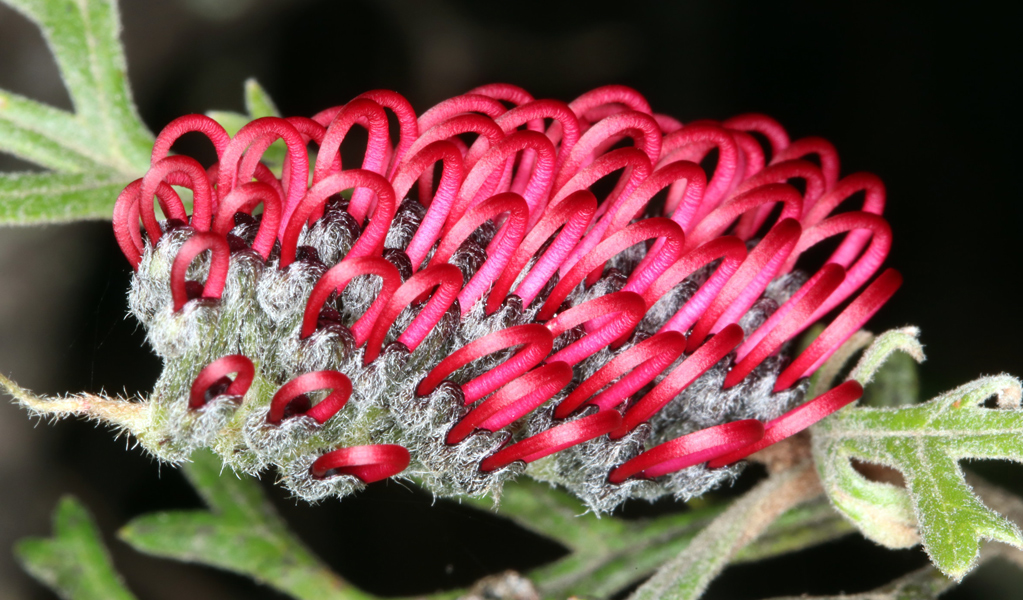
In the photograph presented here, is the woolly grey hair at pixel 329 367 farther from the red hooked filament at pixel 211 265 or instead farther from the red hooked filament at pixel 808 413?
the red hooked filament at pixel 808 413

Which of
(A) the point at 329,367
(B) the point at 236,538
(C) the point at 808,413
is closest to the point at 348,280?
(A) the point at 329,367

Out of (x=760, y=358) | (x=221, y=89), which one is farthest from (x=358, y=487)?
(x=221, y=89)

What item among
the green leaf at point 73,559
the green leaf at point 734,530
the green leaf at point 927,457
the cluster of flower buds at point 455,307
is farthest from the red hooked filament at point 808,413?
the green leaf at point 73,559

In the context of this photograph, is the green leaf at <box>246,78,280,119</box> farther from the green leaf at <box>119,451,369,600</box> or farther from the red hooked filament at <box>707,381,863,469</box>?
the red hooked filament at <box>707,381,863,469</box>

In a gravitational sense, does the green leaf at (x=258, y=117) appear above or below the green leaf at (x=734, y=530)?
above

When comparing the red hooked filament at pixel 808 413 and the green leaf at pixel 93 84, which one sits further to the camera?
the green leaf at pixel 93 84

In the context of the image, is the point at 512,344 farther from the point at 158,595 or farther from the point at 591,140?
the point at 158,595

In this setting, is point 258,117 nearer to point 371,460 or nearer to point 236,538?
point 371,460
